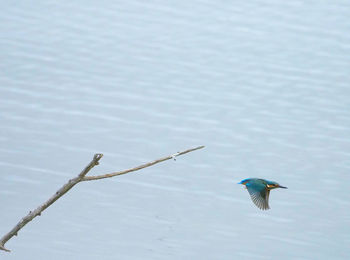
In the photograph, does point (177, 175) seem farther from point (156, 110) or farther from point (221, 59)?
point (221, 59)

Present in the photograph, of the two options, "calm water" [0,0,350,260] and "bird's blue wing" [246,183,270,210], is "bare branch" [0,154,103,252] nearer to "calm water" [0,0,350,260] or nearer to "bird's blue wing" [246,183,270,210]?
"bird's blue wing" [246,183,270,210]

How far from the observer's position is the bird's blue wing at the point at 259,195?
11.7 ft

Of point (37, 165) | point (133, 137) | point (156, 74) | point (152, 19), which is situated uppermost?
point (152, 19)

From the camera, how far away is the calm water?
19.1ft

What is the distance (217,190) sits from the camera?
6379 mm

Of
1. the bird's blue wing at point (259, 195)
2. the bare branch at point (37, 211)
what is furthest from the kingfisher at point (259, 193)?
the bare branch at point (37, 211)

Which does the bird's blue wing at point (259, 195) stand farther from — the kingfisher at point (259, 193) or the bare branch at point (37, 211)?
the bare branch at point (37, 211)

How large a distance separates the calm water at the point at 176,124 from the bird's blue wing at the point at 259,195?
2.08 meters

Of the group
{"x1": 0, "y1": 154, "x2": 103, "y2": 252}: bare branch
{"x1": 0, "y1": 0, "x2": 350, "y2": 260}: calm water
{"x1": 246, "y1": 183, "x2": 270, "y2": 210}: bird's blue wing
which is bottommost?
{"x1": 0, "y1": 154, "x2": 103, "y2": 252}: bare branch

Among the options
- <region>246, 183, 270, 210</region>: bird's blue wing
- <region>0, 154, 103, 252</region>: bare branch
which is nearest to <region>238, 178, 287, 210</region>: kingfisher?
<region>246, 183, 270, 210</region>: bird's blue wing

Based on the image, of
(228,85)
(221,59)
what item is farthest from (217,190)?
(221,59)

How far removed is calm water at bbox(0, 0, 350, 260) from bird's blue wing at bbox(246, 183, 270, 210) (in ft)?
6.82

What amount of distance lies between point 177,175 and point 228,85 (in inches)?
79.5

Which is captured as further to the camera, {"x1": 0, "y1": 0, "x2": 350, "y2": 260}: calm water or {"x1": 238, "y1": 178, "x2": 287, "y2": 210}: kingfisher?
{"x1": 0, "y1": 0, "x2": 350, "y2": 260}: calm water
